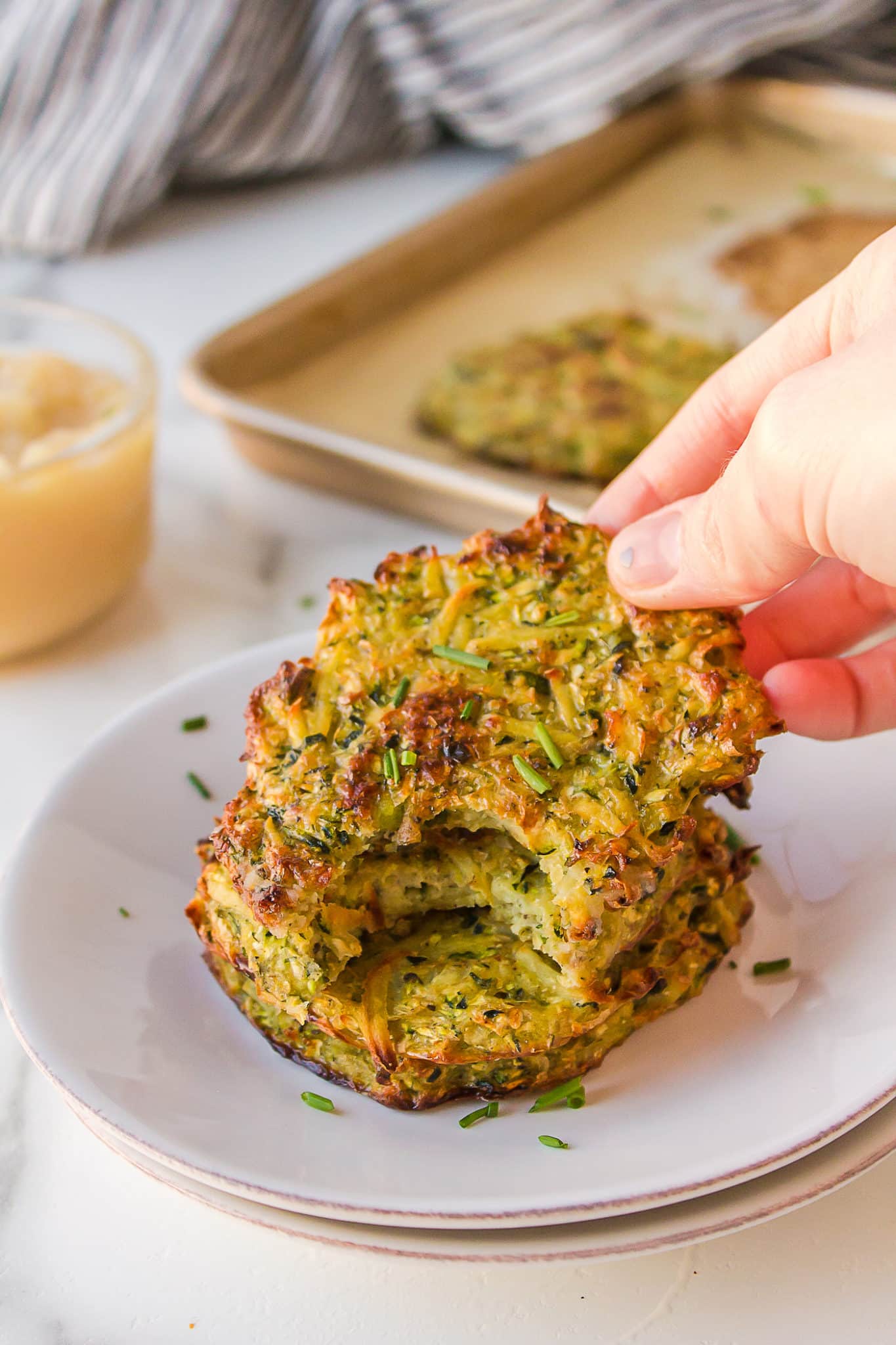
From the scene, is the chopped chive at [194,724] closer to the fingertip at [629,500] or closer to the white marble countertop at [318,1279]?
the white marble countertop at [318,1279]

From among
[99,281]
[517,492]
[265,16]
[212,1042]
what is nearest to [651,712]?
[212,1042]

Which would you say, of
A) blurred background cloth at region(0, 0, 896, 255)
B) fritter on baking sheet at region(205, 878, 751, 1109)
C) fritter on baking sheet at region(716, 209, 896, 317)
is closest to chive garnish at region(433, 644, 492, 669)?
fritter on baking sheet at region(205, 878, 751, 1109)

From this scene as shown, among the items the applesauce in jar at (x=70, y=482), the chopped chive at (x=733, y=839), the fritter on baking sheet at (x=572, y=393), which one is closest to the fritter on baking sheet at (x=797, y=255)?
the fritter on baking sheet at (x=572, y=393)

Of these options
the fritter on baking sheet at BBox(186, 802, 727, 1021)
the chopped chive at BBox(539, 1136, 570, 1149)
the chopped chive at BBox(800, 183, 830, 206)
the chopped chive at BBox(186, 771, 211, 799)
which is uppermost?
the fritter on baking sheet at BBox(186, 802, 727, 1021)

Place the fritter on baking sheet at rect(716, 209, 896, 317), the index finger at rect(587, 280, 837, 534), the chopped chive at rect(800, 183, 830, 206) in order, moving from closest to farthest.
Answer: the index finger at rect(587, 280, 837, 534) → the fritter on baking sheet at rect(716, 209, 896, 317) → the chopped chive at rect(800, 183, 830, 206)

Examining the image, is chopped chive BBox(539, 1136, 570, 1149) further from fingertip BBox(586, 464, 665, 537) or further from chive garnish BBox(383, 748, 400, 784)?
fingertip BBox(586, 464, 665, 537)

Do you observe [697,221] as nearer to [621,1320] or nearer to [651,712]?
[651,712]

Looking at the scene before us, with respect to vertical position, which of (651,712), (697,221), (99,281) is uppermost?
(651,712)
